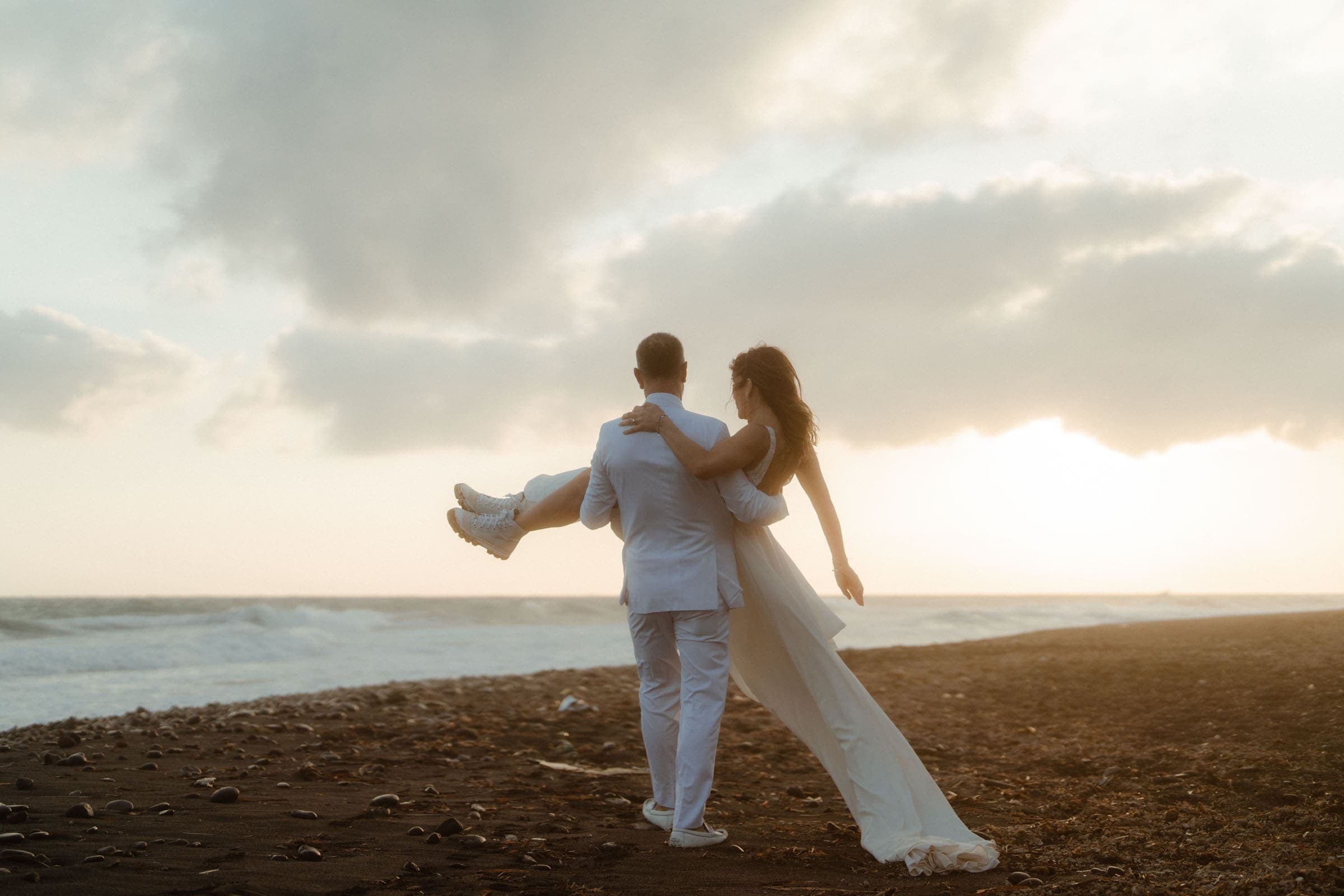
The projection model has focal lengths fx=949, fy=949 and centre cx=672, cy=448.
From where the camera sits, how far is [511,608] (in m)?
37.5

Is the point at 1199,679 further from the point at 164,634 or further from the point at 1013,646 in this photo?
the point at 164,634

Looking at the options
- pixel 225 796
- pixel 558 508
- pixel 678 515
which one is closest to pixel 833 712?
pixel 678 515

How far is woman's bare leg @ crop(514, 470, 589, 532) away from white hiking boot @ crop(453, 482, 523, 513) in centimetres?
10

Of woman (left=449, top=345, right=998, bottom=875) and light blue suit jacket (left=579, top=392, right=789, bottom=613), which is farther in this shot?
light blue suit jacket (left=579, top=392, right=789, bottom=613)

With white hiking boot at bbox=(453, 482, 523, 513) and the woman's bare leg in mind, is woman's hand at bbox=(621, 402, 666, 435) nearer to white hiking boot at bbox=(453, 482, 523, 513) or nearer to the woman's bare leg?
the woman's bare leg

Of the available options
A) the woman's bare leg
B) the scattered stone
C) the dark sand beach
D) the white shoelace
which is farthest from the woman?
the scattered stone

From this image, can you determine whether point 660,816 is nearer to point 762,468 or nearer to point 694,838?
point 694,838

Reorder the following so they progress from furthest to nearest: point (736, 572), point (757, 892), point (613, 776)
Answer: point (613, 776) → point (736, 572) → point (757, 892)

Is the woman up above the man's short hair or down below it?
below

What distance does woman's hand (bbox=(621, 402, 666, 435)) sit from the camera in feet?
13.9

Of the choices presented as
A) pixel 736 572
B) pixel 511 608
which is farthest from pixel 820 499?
pixel 511 608

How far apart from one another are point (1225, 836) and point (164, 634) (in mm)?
19361

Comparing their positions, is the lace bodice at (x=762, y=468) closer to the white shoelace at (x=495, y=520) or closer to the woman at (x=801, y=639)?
the woman at (x=801, y=639)

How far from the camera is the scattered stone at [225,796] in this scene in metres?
4.62
